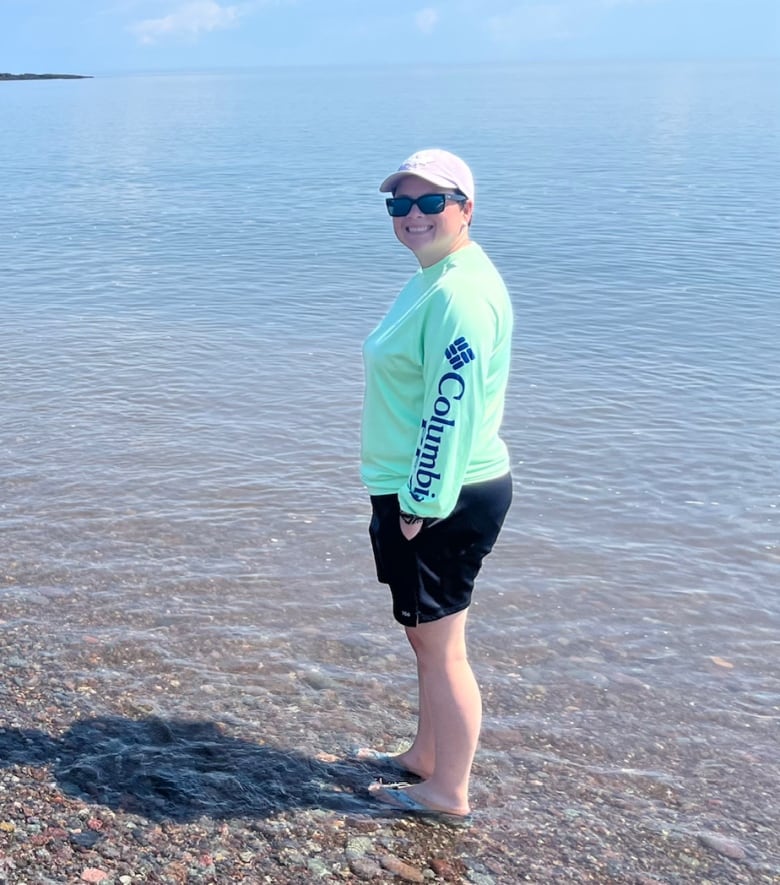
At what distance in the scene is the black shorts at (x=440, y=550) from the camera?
11.8 feet

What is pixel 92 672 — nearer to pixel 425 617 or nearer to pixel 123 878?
pixel 123 878

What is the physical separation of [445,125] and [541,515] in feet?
150

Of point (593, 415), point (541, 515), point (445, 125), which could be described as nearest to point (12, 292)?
point (593, 415)

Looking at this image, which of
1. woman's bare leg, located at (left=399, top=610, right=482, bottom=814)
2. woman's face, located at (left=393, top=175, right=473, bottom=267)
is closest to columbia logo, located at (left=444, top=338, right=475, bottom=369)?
woman's face, located at (left=393, top=175, right=473, bottom=267)

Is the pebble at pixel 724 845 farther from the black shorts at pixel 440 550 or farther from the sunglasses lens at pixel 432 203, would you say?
the sunglasses lens at pixel 432 203

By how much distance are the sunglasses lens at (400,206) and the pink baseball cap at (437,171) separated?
5 centimetres

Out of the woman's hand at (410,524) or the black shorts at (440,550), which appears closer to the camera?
the woman's hand at (410,524)

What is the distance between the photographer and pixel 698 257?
17.8 metres

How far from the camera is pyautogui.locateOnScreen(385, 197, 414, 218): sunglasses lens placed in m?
3.53

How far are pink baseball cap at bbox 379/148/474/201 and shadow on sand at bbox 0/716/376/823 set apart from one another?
229cm

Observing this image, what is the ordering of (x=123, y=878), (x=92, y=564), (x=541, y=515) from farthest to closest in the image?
(x=541, y=515)
(x=92, y=564)
(x=123, y=878)

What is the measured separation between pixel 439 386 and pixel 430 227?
55 centimetres

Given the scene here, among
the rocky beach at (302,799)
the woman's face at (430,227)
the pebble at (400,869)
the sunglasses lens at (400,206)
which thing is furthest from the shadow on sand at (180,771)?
the sunglasses lens at (400,206)

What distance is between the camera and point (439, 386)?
3.32m
